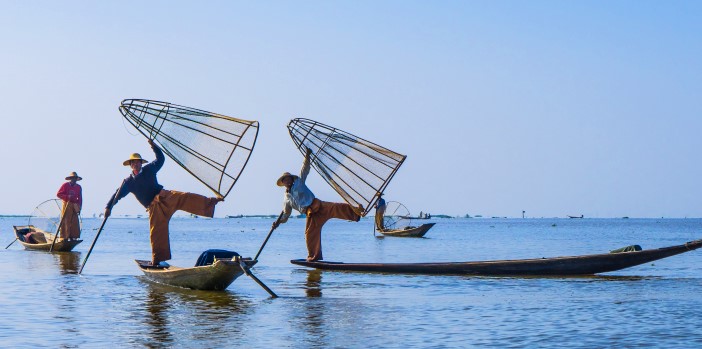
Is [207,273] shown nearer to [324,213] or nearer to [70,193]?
[324,213]

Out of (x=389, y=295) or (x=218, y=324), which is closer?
(x=218, y=324)

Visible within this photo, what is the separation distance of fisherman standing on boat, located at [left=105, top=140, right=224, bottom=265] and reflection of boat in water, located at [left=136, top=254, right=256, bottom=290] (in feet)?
1.63

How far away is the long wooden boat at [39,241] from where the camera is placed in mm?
23781

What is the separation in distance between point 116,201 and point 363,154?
13.9 feet

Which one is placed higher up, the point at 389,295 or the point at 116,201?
the point at 116,201

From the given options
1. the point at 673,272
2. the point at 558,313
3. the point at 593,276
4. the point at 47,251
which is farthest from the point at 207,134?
the point at 47,251

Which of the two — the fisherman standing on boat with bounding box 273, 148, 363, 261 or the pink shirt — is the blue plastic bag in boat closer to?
the fisherman standing on boat with bounding box 273, 148, 363, 261

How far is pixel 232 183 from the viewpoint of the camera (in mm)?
12469

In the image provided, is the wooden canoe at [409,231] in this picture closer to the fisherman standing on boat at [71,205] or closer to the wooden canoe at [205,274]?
the fisherman standing on boat at [71,205]

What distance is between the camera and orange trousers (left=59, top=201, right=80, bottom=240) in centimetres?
2300

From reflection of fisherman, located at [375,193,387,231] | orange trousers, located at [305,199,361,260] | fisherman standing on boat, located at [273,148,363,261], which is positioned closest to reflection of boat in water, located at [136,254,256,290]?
fisherman standing on boat, located at [273,148,363,261]

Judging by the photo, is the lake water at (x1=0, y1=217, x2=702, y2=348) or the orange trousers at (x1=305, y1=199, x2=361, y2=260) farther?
the orange trousers at (x1=305, y1=199, x2=361, y2=260)

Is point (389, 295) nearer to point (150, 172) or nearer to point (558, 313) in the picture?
point (558, 313)

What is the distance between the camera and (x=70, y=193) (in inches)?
890
